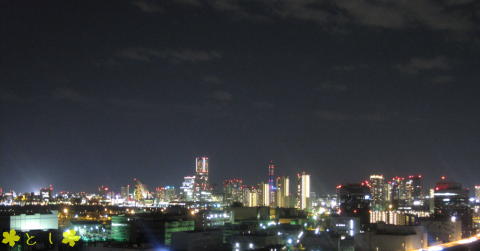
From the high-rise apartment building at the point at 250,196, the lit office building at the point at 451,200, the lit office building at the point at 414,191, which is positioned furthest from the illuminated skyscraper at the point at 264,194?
the lit office building at the point at 451,200

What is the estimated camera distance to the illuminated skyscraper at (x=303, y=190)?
242 ft

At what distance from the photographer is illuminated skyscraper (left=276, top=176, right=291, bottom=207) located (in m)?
75.1

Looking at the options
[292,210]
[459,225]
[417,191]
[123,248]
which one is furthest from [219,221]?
[417,191]

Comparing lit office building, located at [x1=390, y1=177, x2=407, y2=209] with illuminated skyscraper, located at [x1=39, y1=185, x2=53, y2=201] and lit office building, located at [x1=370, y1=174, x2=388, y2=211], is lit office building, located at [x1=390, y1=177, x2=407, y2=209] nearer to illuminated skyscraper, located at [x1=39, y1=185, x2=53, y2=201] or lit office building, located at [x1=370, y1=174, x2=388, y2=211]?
lit office building, located at [x1=370, y1=174, x2=388, y2=211]

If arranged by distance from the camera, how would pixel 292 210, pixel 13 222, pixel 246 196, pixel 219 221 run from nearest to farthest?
1. pixel 13 222
2. pixel 219 221
3. pixel 292 210
4. pixel 246 196

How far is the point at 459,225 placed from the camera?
38.9m

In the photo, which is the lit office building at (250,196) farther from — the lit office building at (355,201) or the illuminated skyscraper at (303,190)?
the lit office building at (355,201)

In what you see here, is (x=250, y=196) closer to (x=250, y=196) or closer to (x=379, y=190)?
(x=250, y=196)

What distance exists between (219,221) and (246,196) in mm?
39894

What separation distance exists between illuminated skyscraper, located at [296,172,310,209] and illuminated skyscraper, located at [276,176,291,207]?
1458mm

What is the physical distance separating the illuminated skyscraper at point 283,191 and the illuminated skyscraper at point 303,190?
4.78 ft

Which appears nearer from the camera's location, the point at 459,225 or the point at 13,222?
the point at 13,222

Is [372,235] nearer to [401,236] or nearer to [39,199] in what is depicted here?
[401,236]

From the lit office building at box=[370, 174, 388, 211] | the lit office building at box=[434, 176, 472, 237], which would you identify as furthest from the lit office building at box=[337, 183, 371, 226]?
the lit office building at box=[370, 174, 388, 211]
